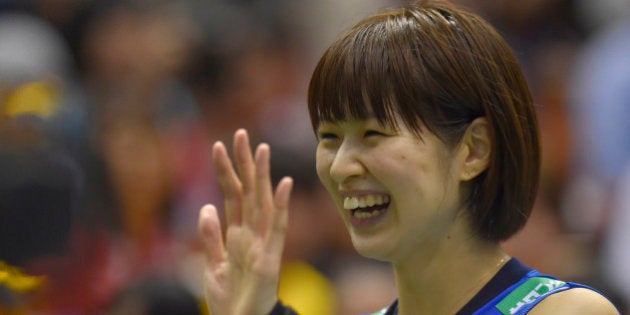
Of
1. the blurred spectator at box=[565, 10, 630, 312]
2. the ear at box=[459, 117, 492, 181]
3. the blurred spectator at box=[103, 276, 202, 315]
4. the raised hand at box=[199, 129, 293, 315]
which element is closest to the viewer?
the ear at box=[459, 117, 492, 181]

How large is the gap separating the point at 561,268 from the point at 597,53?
Answer: 136cm

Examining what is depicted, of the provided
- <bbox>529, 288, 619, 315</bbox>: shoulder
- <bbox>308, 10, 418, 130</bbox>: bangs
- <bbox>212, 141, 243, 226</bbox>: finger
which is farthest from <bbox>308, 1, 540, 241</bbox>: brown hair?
<bbox>212, 141, 243, 226</bbox>: finger

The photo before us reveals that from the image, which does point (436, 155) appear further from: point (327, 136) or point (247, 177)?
point (247, 177)

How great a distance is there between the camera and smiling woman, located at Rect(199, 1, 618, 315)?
9.23 ft

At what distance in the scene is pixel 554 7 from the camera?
269 inches

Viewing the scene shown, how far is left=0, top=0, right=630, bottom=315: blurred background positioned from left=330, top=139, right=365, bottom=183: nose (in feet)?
4.63

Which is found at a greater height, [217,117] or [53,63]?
[53,63]

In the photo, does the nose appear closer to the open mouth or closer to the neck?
the open mouth

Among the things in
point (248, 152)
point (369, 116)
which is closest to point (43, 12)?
point (248, 152)

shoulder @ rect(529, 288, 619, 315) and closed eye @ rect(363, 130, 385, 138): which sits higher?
closed eye @ rect(363, 130, 385, 138)

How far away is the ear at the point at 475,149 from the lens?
2.87 m

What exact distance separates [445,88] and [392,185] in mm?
255

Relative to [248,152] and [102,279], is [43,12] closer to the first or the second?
[102,279]

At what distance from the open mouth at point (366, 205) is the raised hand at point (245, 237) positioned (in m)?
0.34
